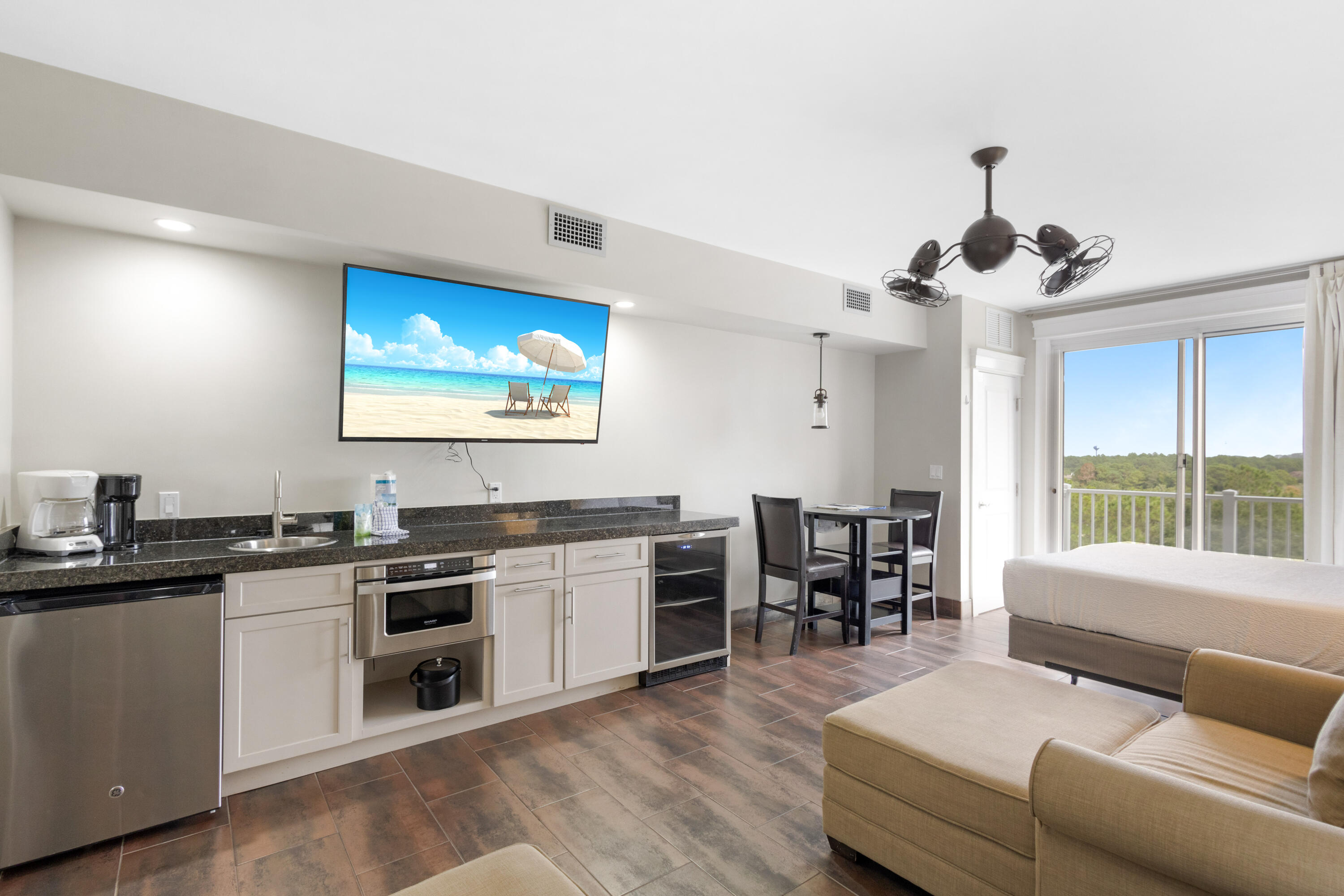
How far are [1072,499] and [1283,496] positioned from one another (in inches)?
53.0

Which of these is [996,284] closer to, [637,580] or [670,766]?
[637,580]

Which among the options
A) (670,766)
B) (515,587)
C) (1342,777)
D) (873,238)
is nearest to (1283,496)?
(873,238)

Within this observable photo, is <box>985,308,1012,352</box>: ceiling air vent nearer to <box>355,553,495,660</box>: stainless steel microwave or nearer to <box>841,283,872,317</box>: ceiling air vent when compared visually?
<box>841,283,872,317</box>: ceiling air vent

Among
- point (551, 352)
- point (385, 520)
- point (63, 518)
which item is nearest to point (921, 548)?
point (551, 352)

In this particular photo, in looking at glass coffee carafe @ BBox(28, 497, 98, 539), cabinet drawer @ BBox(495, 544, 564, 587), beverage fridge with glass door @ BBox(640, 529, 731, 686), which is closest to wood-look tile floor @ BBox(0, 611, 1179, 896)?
beverage fridge with glass door @ BBox(640, 529, 731, 686)

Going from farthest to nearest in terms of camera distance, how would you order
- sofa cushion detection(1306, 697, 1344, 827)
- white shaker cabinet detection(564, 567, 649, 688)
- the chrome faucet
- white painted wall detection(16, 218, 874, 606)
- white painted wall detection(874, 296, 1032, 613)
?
white painted wall detection(874, 296, 1032, 613)
white shaker cabinet detection(564, 567, 649, 688)
the chrome faucet
white painted wall detection(16, 218, 874, 606)
sofa cushion detection(1306, 697, 1344, 827)

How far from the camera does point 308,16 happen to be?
1959 millimetres

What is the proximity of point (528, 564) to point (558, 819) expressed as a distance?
1.12 metres

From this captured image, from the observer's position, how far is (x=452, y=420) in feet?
10.8

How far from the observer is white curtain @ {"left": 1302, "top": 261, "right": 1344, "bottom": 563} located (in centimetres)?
405

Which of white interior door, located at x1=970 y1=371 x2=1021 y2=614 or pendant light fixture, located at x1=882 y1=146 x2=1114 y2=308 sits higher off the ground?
pendant light fixture, located at x1=882 y1=146 x2=1114 y2=308

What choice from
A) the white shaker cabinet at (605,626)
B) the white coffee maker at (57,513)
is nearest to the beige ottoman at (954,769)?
the white shaker cabinet at (605,626)

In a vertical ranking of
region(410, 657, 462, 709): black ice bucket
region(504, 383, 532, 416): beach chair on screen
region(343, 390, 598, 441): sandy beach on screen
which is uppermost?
region(504, 383, 532, 416): beach chair on screen

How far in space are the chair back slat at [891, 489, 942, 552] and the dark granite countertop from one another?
2058 mm
